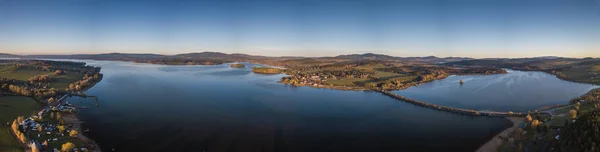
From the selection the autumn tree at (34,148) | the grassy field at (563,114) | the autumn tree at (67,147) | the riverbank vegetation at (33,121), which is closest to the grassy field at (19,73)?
the riverbank vegetation at (33,121)

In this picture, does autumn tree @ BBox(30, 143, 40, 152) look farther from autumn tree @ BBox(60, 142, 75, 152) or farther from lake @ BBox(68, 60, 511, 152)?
lake @ BBox(68, 60, 511, 152)

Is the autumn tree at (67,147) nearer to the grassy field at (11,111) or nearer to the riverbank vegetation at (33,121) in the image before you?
the riverbank vegetation at (33,121)

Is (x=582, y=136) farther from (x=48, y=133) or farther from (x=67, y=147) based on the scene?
(x=48, y=133)

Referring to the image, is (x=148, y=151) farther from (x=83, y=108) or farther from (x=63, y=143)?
(x=83, y=108)

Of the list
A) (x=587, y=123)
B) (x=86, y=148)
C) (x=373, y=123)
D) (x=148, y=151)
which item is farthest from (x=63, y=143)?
(x=587, y=123)

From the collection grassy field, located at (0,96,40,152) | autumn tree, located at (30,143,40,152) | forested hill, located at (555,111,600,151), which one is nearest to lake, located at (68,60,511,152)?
autumn tree, located at (30,143,40,152)

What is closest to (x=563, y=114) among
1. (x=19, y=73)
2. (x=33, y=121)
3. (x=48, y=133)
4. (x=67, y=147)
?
(x=67, y=147)
